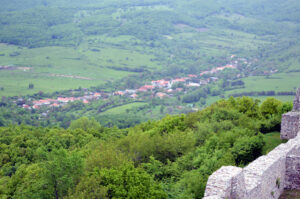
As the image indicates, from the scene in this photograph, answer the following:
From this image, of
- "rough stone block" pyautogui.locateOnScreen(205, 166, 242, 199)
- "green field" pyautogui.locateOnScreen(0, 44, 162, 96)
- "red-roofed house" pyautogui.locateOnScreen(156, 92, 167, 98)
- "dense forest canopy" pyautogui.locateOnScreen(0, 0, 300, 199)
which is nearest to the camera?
"rough stone block" pyautogui.locateOnScreen(205, 166, 242, 199)

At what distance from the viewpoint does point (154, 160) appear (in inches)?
1077

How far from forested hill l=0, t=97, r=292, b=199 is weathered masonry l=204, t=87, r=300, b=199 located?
147 inches

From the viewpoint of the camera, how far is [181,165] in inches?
1056

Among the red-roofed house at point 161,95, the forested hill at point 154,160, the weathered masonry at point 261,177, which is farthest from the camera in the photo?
the red-roofed house at point 161,95

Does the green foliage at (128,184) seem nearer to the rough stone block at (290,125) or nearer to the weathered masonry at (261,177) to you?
the weathered masonry at (261,177)

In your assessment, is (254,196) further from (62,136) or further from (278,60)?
(278,60)

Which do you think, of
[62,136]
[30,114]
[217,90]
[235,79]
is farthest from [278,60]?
[62,136]

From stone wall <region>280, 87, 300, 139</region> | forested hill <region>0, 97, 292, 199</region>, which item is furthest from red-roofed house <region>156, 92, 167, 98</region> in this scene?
stone wall <region>280, 87, 300, 139</region>

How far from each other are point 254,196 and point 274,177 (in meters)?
2.81

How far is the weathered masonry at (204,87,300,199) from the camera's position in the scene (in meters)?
14.3

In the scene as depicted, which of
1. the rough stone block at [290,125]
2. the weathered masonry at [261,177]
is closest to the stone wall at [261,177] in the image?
the weathered masonry at [261,177]

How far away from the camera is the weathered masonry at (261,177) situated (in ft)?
46.8

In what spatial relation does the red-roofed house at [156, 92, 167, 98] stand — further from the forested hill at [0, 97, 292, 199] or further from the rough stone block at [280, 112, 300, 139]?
the rough stone block at [280, 112, 300, 139]

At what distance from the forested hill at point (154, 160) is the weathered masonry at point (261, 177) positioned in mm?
3736
